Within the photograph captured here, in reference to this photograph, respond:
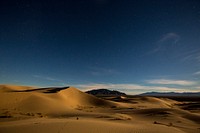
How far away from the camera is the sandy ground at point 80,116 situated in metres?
9.47

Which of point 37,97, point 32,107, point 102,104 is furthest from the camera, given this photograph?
point 102,104

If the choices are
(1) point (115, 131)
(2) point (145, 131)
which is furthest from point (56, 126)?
(2) point (145, 131)

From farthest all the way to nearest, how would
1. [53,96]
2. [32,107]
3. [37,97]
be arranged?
[53,96] → [37,97] → [32,107]

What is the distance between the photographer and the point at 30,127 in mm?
9094

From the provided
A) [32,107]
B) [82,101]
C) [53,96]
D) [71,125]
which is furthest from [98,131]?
[82,101]

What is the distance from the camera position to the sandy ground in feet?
31.1

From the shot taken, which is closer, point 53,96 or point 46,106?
point 46,106

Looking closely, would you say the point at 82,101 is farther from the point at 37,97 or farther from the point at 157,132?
the point at 157,132

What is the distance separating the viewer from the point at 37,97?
2530 centimetres

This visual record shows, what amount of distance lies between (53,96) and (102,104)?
838 centimetres

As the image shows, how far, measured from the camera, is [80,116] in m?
16.7

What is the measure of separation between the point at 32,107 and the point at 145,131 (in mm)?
15827

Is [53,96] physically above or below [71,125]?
above

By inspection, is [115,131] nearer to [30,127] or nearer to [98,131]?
[98,131]
